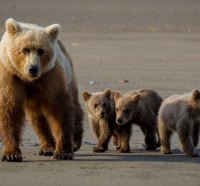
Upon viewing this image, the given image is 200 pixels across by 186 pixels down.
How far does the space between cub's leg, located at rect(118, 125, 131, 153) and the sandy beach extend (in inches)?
4.8

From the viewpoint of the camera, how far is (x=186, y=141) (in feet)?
36.8

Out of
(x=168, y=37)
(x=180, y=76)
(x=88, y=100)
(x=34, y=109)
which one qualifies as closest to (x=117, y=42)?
(x=168, y=37)

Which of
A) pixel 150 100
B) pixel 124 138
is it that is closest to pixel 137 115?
pixel 150 100

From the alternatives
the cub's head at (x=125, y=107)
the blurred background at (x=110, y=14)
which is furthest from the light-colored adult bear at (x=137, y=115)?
the blurred background at (x=110, y=14)

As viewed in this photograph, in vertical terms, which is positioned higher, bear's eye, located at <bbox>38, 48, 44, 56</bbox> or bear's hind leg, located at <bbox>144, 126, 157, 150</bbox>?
bear's eye, located at <bbox>38, 48, 44, 56</bbox>

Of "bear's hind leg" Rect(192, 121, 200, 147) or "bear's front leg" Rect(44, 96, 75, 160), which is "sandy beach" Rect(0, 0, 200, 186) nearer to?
"bear's front leg" Rect(44, 96, 75, 160)

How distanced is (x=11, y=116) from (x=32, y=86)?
403 millimetres

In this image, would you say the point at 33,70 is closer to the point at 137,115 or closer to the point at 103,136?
the point at 103,136

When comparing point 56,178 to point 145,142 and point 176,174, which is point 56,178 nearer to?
point 176,174

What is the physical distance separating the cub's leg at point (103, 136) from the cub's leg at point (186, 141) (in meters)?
0.99

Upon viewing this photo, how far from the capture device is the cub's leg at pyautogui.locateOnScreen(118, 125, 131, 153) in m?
11.6

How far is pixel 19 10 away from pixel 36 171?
133ft

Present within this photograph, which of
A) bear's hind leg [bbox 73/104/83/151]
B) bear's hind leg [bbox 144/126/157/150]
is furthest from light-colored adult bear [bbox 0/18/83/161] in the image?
bear's hind leg [bbox 144/126/157/150]

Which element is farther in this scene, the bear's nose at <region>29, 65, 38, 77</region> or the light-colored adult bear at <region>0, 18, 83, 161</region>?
the light-colored adult bear at <region>0, 18, 83, 161</region>
